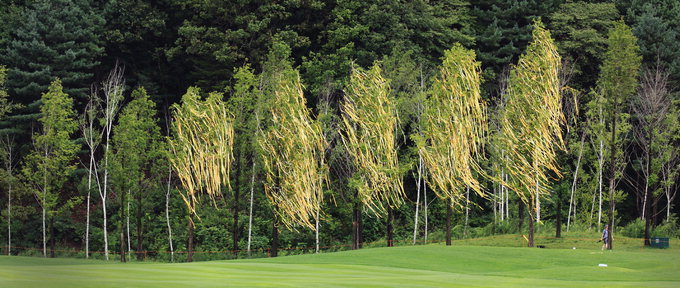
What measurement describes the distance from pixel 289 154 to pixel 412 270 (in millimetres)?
19418

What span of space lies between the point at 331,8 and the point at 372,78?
17.3 meters

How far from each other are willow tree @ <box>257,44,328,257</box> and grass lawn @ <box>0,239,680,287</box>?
9860 mm

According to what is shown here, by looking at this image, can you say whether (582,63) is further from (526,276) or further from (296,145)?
(526,276)

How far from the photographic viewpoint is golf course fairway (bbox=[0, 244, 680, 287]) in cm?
2314

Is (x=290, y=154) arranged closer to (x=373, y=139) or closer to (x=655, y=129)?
(x=373, y=139)

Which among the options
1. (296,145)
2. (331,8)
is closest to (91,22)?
(331,8)

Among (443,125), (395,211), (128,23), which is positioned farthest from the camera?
(128,23)

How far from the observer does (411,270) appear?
36094 millimetres

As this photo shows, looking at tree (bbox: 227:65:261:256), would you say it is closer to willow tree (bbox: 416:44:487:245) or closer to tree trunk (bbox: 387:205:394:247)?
tree trunk (bbox: 387:205:394:247)

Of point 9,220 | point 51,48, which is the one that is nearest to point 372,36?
point 51,48

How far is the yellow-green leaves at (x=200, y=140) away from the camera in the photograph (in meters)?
54.4

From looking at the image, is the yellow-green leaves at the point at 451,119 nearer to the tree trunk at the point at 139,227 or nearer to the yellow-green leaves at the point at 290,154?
the yellow-green leaves at the point at 290,154

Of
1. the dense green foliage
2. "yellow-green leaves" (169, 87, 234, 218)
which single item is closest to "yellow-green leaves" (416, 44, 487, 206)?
the dense green foliage

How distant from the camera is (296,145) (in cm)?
5416
